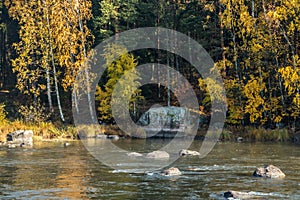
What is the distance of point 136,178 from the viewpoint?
23.4m

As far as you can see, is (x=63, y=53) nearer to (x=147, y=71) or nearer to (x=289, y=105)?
(x=147, y=71)

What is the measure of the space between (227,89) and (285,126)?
579 cm

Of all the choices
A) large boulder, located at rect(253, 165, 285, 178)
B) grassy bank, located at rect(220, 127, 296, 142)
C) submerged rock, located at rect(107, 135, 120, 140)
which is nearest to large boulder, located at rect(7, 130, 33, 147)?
submerged rock, located at rect(107, 135, 120, 140)

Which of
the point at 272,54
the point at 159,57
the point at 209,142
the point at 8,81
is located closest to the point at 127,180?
the point at 209,142

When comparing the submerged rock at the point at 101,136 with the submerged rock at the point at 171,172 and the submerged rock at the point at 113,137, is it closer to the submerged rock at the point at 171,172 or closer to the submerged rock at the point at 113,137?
the submerged rock at the point at 113,137

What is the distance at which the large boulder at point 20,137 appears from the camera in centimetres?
3989

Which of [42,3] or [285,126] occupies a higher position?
[42,3]

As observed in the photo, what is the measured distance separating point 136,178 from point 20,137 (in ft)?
63.4

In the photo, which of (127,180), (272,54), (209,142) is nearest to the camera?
(127,180)

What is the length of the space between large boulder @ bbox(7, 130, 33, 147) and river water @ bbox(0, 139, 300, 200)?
5.15 meters

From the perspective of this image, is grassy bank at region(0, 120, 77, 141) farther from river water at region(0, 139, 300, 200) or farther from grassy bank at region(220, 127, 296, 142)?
grassy bank at region(220, 127, 296, 142)

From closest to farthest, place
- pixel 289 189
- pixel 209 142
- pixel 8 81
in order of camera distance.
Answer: pixel 289 189, pixel 209 142, pixel 8 81

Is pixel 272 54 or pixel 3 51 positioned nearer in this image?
pixel 272 54

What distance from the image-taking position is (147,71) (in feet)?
198
